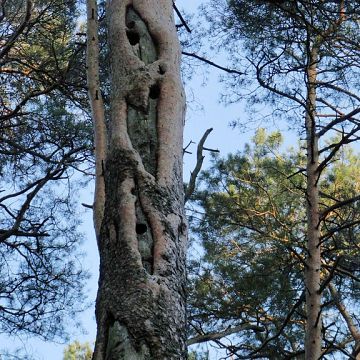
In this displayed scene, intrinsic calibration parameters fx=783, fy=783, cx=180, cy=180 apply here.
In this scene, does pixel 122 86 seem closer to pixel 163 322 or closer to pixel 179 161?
pixel 179 161

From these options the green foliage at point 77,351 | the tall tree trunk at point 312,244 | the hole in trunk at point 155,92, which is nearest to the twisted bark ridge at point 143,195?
the hole in trunk at point 155,92

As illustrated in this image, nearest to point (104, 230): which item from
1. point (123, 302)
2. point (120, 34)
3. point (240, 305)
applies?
point (123, 302)

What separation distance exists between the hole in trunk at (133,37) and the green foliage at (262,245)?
3.71 metres

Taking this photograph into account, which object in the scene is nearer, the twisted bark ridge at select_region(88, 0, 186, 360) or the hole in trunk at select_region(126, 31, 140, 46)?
the twisted bark ridge at select_region(88, 0, 186, 360)

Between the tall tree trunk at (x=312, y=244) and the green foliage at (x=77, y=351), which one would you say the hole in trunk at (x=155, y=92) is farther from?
the green foliage at (x=77, y=351)

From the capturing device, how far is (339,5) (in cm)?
636

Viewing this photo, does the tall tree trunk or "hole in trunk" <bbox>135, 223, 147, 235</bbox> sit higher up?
the tall tree trunk

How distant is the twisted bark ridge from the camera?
88.3 inches

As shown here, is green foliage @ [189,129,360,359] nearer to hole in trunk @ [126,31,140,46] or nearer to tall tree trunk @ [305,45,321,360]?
tall tree trunk @ [305,45,321,360]

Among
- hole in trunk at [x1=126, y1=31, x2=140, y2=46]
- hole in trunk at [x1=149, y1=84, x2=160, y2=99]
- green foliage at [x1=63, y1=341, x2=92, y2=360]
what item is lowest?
hole in trunk at [x1=149, y1=84, x2=160, y2=99]

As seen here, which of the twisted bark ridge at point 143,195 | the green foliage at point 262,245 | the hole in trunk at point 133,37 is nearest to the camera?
the twisted bark ridge at point 143,195

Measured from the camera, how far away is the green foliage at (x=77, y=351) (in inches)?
376

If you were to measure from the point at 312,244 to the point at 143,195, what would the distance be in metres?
3.44

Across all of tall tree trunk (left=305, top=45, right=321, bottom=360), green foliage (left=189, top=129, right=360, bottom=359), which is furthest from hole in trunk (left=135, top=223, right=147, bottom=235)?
green foliage (left=189, top=129, right=360, bottom=359)
